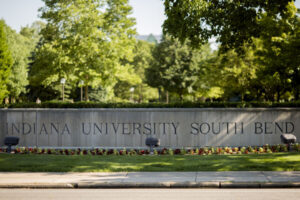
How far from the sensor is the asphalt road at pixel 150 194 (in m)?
8.26

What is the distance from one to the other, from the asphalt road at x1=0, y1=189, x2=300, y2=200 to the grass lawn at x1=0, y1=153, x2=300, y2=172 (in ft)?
7.36

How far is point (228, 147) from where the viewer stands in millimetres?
16844

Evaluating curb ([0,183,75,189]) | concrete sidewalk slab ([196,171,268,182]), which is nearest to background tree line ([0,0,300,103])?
concrete sidewalk slab ([196,171,268,182])

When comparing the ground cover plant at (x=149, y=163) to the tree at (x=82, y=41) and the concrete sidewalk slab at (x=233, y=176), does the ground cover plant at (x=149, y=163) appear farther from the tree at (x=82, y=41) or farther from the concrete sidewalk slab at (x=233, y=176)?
the tree at (x=82, y=41)

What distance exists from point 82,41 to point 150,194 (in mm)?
18252

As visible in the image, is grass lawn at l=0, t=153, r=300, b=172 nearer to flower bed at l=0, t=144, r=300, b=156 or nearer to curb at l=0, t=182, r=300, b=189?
curb at l=0, t=182, r=300, b=189

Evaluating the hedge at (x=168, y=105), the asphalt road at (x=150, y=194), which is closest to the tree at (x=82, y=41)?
the hedge at (x=168, y=105)

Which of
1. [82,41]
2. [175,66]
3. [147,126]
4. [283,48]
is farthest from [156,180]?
[175,66]

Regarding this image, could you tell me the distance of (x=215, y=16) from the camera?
14.8m

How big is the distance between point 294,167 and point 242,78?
22706 mm

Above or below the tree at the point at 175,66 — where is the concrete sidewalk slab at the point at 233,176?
below

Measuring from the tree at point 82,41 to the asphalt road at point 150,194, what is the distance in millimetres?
16439

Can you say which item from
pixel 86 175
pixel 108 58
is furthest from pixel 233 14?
pixel 108 58

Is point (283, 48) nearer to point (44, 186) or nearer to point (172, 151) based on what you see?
point (172, 151)
